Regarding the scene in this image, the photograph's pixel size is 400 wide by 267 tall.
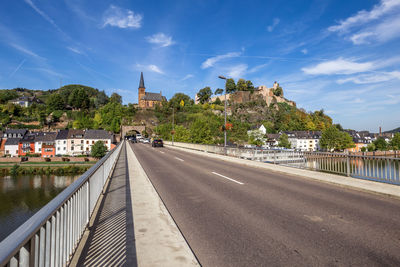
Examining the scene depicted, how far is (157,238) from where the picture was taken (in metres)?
4.16

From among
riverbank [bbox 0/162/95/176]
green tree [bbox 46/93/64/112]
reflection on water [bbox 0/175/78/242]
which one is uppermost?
green tree [bbox 46/93/64/112]

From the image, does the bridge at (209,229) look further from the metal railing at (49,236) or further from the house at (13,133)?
the house at (13,133)

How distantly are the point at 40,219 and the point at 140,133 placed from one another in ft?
356

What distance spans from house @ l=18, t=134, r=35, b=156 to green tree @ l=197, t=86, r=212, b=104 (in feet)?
281

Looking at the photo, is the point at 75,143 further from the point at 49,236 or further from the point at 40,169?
the point at 49,236

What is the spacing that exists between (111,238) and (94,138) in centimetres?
8313

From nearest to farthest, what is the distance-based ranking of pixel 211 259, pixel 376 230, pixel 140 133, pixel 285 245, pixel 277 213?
1. pixel 211 259
2. pixel 285 245
3. pixel 376 230
4. pixel 277 213
5. pixel 140 133

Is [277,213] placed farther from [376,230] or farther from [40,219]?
[40,219]

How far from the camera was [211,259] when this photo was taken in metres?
3.55

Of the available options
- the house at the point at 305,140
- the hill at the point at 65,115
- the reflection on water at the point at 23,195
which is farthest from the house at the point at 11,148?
the house at the point at 305,140

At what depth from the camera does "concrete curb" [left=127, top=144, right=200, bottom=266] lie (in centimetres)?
344

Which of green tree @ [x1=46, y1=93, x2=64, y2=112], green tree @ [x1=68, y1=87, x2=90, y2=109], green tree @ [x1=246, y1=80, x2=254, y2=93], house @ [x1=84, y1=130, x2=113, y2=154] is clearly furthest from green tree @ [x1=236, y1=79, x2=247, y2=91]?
green tree @ [x1=46, y1=93, x2=64, y2=112]

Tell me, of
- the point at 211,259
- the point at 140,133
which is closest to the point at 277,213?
the point at 211,259

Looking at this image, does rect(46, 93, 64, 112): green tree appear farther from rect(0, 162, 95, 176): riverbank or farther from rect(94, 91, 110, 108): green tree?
rect(0, 162, 95, 176): riverbank
